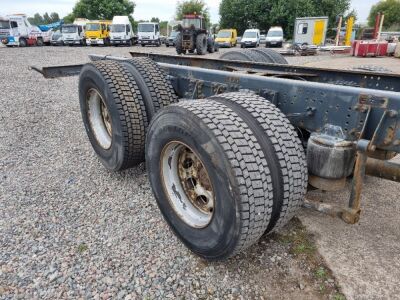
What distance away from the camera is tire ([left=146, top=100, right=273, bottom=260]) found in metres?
1.89

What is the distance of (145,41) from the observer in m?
30.3

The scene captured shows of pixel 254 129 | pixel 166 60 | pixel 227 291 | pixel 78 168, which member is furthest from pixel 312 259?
pixel 166 60

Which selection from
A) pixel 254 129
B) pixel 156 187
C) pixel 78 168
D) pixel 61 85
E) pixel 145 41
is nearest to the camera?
pixel 254 129

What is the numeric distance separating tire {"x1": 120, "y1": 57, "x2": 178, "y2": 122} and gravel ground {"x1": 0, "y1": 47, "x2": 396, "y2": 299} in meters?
0.84

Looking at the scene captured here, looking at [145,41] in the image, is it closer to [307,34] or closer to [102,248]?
[307,34]

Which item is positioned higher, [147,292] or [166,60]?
[166,60]

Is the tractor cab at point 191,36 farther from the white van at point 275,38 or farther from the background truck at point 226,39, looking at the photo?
the white van at point 275,38

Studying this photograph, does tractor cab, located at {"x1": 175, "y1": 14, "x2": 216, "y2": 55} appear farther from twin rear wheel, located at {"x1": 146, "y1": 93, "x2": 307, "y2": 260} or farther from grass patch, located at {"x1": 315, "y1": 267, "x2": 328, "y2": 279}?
grass patch, located at {"x1": 315, "y1": 267, "x2": 328, "y2": 279}

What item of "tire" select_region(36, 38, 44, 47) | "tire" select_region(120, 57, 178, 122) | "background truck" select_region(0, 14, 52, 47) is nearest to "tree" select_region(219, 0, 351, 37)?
"tire" select_region(36, 38, 44, 47)

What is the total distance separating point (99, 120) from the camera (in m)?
3.88

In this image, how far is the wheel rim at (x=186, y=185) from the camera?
94.1 inches

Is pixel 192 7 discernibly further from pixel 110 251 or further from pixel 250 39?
pixel 110 251

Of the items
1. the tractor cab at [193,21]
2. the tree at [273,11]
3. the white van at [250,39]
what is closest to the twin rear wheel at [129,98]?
the tractor cab at [193,21]

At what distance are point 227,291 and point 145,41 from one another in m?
30.5
